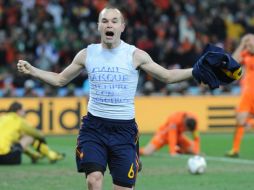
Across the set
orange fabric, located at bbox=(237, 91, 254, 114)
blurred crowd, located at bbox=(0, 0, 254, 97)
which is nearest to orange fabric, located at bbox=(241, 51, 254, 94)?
orange fabric, located at bbox=(237, 91, 254, 114)

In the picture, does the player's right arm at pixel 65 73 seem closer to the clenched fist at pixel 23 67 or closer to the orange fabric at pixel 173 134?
the clenched fist at pixel 23 67

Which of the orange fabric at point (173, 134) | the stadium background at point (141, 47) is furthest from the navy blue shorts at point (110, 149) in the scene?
the orange fabric at point (173, 134)

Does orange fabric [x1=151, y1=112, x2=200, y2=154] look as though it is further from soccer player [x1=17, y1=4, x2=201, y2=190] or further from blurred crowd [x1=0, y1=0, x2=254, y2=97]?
soccer player [x1=17, y1=4, x2=201, y2=190]

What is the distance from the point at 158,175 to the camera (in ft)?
44.8

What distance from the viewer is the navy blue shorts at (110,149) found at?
28.5 feet

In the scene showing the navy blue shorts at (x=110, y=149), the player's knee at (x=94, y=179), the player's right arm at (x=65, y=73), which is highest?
the player's right arm at (x=65, y=73)

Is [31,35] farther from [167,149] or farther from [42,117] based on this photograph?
[167,149]

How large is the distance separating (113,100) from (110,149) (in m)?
0.52

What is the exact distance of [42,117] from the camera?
925 inches

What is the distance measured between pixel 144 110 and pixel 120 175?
52.0 feet

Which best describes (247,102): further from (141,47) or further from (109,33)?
(141,47)

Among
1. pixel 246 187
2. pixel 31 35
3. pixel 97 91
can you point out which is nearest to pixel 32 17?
pixel 31 35

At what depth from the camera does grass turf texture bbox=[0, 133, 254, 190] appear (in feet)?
39.9

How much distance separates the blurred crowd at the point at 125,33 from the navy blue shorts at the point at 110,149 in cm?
1535
